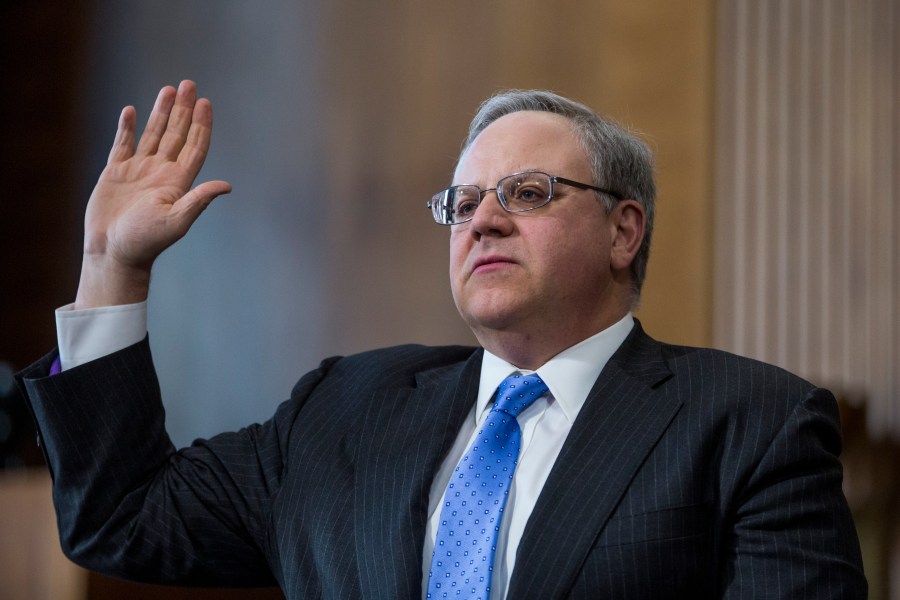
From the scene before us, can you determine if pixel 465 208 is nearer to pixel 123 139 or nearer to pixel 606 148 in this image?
pixel 606 148

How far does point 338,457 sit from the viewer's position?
62.6 inches

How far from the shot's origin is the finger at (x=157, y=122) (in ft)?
5.49

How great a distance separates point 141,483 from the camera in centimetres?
160

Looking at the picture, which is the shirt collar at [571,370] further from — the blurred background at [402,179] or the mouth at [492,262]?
the blurred background at [402,179]

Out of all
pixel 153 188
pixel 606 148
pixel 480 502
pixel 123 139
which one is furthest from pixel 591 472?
pixel 123 139

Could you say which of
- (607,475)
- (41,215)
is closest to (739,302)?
(607,475)

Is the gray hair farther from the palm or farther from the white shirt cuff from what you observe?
the white shirt cuff

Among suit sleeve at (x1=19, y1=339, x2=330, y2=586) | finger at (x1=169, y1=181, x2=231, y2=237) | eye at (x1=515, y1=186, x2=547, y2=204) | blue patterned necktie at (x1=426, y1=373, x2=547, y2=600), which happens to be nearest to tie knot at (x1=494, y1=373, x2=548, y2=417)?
blue patterned necktie at (x1=426, y1=373, x2=547, y2=600)

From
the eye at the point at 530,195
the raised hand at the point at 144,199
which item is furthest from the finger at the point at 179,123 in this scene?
the eye at the point at 530,195

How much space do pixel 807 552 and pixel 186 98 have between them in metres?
1.21

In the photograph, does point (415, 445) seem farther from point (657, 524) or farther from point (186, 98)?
point (186, 98)

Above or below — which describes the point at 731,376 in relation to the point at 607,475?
above

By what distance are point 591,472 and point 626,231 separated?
1.63 feet

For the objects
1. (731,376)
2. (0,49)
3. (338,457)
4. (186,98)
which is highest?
(0,49)
